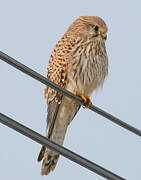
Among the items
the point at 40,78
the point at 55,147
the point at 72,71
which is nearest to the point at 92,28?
the point at 72,71

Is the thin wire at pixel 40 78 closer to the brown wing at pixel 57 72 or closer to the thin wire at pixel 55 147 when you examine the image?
the thin wire at pixel 55 147

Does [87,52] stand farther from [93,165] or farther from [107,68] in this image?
[93,165]

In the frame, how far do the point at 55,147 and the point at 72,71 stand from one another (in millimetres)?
2443

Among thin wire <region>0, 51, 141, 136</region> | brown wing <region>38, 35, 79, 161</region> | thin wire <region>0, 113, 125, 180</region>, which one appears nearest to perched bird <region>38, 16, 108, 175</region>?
brown wing <region>38, 35, 79, 161</region>

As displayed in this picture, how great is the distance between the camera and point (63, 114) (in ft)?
20.2

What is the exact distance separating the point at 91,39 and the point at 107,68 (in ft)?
1.47

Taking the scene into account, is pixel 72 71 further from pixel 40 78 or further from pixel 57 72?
pixel 40 78

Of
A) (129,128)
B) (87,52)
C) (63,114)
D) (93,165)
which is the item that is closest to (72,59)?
(87,52)

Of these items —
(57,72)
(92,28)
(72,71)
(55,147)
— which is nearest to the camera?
(55,147)

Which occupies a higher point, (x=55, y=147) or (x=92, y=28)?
(x=92, y=28)

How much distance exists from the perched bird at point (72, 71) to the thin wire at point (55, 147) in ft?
6.75

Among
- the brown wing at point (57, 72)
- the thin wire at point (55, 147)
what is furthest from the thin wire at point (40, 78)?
the brown wing at point (57, 72)

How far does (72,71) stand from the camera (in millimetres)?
5840

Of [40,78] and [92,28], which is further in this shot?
[92,28]
